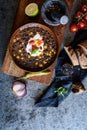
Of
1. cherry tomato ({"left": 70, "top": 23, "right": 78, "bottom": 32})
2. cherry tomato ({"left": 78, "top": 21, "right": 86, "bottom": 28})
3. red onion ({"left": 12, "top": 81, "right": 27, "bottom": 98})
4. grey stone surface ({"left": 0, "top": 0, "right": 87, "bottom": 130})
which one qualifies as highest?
cherry tomato ({"left": 78, "top": 21, "right": 86, "bottom": 28})

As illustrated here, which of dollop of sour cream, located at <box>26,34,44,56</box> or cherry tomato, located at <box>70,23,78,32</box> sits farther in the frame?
cherry tomato, located at <box>70,23,78,32</box>

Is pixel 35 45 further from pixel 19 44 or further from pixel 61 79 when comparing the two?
pixel 61 79

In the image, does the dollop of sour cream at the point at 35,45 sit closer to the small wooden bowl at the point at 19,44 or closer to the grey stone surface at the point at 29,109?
the small wooden bowl at the point at 19,44

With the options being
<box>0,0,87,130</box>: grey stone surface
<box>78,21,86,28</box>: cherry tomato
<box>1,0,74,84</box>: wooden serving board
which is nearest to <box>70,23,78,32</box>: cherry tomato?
<box>78,21,86,28</box>: cherry tomato

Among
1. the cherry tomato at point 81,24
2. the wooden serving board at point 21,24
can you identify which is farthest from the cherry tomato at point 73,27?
the wooden serving board at point 21,24

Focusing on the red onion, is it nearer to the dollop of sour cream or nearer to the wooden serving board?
the wooden serving board

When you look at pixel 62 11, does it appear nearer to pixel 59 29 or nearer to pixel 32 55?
pixel 59 29
